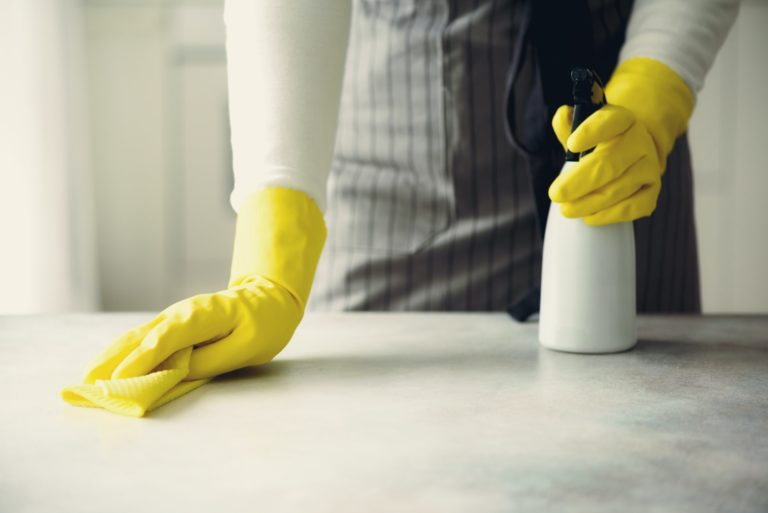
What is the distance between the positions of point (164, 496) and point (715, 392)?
0.53 metres

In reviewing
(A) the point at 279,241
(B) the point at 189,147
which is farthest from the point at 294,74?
(B) the point at 189,147

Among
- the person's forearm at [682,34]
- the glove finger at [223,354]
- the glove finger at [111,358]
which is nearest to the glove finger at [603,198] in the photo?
the person's forearm at [682,34]

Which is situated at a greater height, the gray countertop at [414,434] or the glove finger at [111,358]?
the glove finger at [111,358]

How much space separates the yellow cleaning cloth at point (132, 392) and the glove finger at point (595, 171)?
0.44 metres

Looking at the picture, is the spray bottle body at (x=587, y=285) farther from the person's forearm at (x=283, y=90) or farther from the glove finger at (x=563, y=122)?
the person's forearm at (x=283, y=90)

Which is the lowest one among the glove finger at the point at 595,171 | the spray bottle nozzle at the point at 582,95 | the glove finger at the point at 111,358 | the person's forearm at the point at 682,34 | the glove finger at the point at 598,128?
the glove finger at the point at 111,358

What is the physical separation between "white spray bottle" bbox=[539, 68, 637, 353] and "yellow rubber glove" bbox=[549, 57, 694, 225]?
0.02 metres

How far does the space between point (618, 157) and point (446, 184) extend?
1.53ft

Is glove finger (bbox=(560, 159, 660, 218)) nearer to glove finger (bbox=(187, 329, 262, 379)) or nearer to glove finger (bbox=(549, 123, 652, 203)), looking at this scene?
glove finger (bbox=(549, 123, 652, 203))

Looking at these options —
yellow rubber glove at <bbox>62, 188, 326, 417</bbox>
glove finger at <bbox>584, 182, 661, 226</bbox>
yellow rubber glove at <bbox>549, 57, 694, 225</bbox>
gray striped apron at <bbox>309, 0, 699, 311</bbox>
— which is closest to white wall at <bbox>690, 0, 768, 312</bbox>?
gray striped apron at <bbox>309, 0, 699, 311</bbox>

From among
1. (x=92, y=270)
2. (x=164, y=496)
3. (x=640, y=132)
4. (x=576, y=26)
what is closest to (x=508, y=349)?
(x=640, y=132)

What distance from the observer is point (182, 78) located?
2.91 m

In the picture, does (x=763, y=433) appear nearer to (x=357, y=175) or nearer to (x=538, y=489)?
(x=538, y=489)

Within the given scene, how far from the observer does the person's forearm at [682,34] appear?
3.49ft
